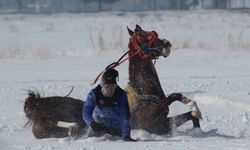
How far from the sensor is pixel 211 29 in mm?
38125

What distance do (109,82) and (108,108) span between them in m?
0.34

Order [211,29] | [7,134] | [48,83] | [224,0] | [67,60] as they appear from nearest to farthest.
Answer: [7,134] < [48,83] < [67,60] < [211,29] < [224,0]

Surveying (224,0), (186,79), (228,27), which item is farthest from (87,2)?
(186,79)

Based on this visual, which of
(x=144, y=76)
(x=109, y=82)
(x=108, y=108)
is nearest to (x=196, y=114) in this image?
(x=144, y=76)

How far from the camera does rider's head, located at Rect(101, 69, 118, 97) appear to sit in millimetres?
8805

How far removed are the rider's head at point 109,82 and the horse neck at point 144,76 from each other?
67cm

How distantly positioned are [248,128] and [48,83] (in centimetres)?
723

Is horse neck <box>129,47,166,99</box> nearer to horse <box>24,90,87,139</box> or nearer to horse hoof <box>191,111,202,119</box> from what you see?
horse hoof <box>191,111,202,119</box>

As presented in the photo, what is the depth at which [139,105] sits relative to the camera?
9477 mm

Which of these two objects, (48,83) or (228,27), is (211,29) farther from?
(48,83)

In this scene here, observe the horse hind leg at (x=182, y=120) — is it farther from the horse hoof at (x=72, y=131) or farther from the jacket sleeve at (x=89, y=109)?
the horse hoof at (x=72, y=131)

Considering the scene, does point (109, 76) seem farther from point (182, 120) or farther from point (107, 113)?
point (182, 120)

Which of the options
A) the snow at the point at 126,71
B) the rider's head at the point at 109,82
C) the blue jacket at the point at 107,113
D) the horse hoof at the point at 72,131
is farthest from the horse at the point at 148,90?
the horse hoof at the point at 72,131

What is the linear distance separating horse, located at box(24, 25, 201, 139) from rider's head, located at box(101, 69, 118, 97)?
2.22 ft
